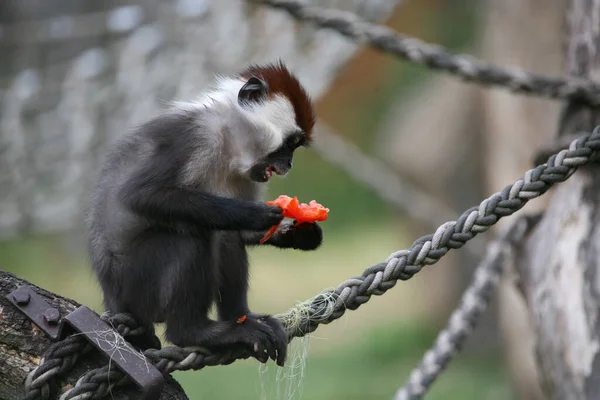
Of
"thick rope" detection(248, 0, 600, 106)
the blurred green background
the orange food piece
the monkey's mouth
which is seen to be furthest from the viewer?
the blurred green background

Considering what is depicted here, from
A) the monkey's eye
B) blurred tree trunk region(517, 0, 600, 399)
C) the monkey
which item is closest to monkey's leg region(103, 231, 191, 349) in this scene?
the monkey

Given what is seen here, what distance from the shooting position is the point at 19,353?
232 cm

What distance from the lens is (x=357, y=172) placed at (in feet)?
23.2

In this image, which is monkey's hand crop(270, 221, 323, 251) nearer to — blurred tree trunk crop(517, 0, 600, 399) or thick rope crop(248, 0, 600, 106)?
blurred tree trunk crop(517, 0, 600, 399)

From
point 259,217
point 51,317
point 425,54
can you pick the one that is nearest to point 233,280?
point 259,217

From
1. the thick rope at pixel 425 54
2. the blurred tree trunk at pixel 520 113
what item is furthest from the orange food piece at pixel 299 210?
the blurred tree trunk at pixel 520 113

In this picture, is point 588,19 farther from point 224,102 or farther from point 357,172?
point 357,172

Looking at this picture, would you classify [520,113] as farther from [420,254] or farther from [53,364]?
[53,364]

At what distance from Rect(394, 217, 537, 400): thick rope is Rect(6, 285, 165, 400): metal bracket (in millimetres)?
1829

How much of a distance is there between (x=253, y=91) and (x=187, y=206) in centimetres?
66

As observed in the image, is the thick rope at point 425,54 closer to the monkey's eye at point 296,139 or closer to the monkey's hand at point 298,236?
the monkey's eye at point 296,139

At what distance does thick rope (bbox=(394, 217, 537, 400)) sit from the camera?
3895 mm

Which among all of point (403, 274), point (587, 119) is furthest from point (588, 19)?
point (403, 274)

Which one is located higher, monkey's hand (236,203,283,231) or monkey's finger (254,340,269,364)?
monkey's hand (236,203,283,231)
